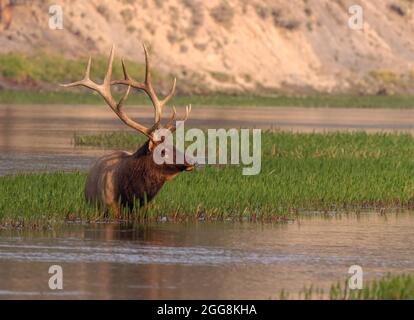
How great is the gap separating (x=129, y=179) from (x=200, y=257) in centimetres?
390

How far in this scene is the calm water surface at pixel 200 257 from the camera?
16969 mm

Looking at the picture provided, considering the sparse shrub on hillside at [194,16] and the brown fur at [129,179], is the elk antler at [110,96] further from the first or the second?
the sparse shrub on hillside at [194,16]

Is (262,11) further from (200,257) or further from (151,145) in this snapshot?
(200,257)

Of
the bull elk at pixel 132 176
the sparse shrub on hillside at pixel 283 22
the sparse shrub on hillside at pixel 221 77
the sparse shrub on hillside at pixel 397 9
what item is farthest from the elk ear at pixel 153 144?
the sparse shrub on hillside at pixel 397 9

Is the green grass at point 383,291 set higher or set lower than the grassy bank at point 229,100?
lower

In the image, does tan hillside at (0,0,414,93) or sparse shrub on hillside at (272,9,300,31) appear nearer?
tan hillside at (0,0,414,93)

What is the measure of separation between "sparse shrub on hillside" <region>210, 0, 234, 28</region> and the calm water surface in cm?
8289

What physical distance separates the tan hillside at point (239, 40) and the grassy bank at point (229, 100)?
9.71ft

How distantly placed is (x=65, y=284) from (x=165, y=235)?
5.08 metres

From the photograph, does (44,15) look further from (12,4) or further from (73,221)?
(73,221)

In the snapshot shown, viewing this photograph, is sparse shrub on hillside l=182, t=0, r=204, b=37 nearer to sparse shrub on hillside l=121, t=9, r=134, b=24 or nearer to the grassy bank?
sparse shrub on hillside l=121, t=9, r=134, b=24

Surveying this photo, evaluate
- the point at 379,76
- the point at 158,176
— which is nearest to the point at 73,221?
the point at 158,176

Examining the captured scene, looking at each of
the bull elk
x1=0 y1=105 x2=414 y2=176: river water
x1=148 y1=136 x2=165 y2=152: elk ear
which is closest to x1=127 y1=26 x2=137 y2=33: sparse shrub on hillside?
x1=0 y1=105 x2=414 y2=176: river water

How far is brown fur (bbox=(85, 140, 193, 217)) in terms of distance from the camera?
2323cm
